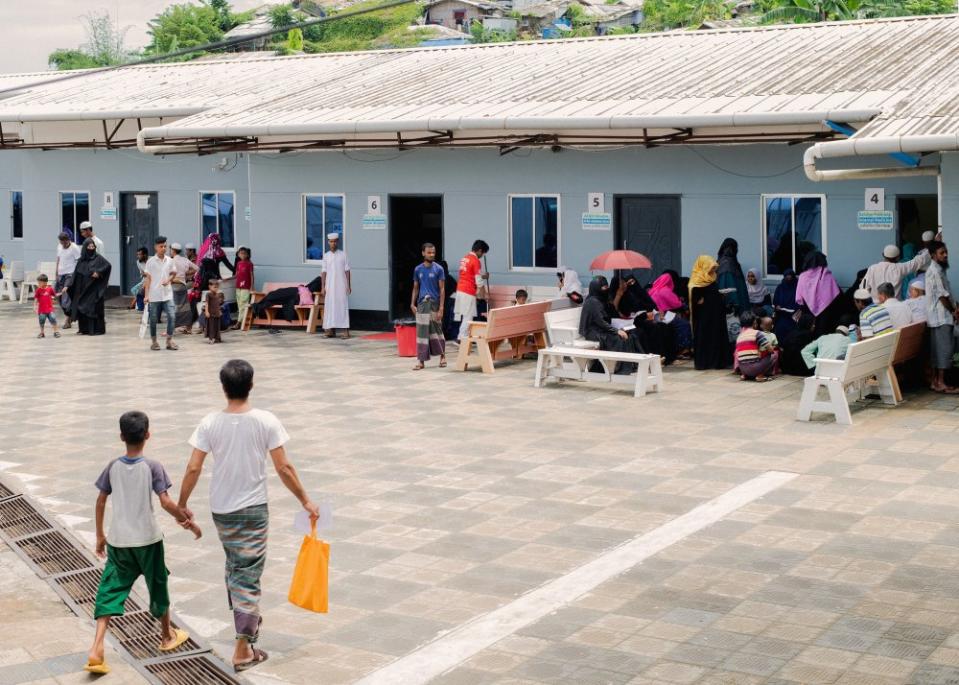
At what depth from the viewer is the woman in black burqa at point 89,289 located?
21172 millimetres

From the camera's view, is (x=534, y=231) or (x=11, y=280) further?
(x=11, y=280)

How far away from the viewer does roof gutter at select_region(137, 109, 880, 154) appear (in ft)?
51.2

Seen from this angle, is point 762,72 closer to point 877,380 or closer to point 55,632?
point 877,380

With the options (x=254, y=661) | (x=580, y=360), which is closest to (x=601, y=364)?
(x=580, y=360)

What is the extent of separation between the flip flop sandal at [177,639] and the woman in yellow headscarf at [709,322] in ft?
34.3

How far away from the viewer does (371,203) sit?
70.7 ft

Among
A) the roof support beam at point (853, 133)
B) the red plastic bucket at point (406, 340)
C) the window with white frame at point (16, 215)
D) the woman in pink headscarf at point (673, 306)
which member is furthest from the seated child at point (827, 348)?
the window with white frame at point (16, 215)

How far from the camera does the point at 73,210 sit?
90.1 feet

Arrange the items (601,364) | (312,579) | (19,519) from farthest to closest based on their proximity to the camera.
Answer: (601,364) → (19,519) → (312,579)

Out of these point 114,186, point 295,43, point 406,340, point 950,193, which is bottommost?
point 406,340

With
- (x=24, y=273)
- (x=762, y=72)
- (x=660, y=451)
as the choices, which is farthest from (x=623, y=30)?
(x=660, y=451)

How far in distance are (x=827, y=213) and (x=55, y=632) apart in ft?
41.3

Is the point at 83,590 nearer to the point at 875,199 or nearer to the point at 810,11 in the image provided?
the point at 875,199

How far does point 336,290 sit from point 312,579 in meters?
13.9
